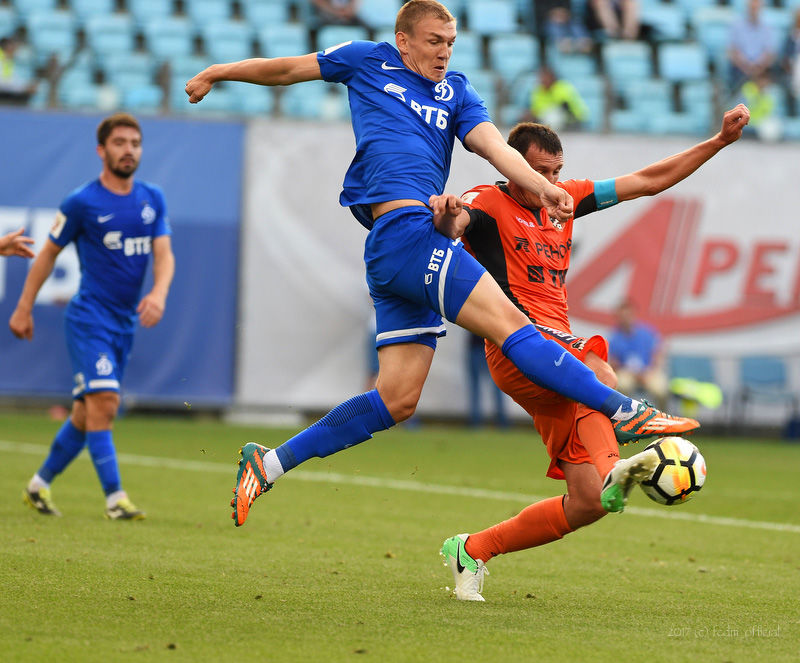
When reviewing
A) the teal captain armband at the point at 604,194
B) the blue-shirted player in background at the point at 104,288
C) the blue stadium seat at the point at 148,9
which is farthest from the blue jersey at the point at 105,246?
the blue stadium seat at the point at 148,9

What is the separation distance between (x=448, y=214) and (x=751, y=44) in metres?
15.5

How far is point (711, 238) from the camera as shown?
674 inches

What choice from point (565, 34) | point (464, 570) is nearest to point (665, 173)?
point (464, 570)

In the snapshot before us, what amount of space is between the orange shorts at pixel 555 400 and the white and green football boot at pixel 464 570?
22.3 inches

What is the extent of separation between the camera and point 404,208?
4.97 metres

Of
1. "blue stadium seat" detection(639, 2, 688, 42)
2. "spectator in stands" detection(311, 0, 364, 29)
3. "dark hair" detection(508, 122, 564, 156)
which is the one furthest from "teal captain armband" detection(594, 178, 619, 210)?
"blue stadium seat" detection(639, 2, 688, 42)

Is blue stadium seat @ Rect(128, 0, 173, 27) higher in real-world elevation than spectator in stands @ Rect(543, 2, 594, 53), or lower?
higher

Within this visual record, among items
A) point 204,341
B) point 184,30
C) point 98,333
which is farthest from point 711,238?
point 98,333

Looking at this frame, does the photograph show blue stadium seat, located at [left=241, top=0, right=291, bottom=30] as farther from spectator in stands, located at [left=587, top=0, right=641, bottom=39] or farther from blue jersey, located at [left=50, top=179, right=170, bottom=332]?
blue jersey, located at [left=50, top=179, right=170, bottom=332]

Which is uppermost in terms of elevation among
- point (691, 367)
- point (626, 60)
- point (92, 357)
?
point (626, 60)

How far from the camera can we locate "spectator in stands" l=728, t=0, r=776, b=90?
61.4 feet

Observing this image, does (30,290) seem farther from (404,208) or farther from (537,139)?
(537,139)

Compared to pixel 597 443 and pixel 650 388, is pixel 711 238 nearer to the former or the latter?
pixel 650 388

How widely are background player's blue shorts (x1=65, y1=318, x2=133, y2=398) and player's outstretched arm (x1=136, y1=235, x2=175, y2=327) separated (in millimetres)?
272
